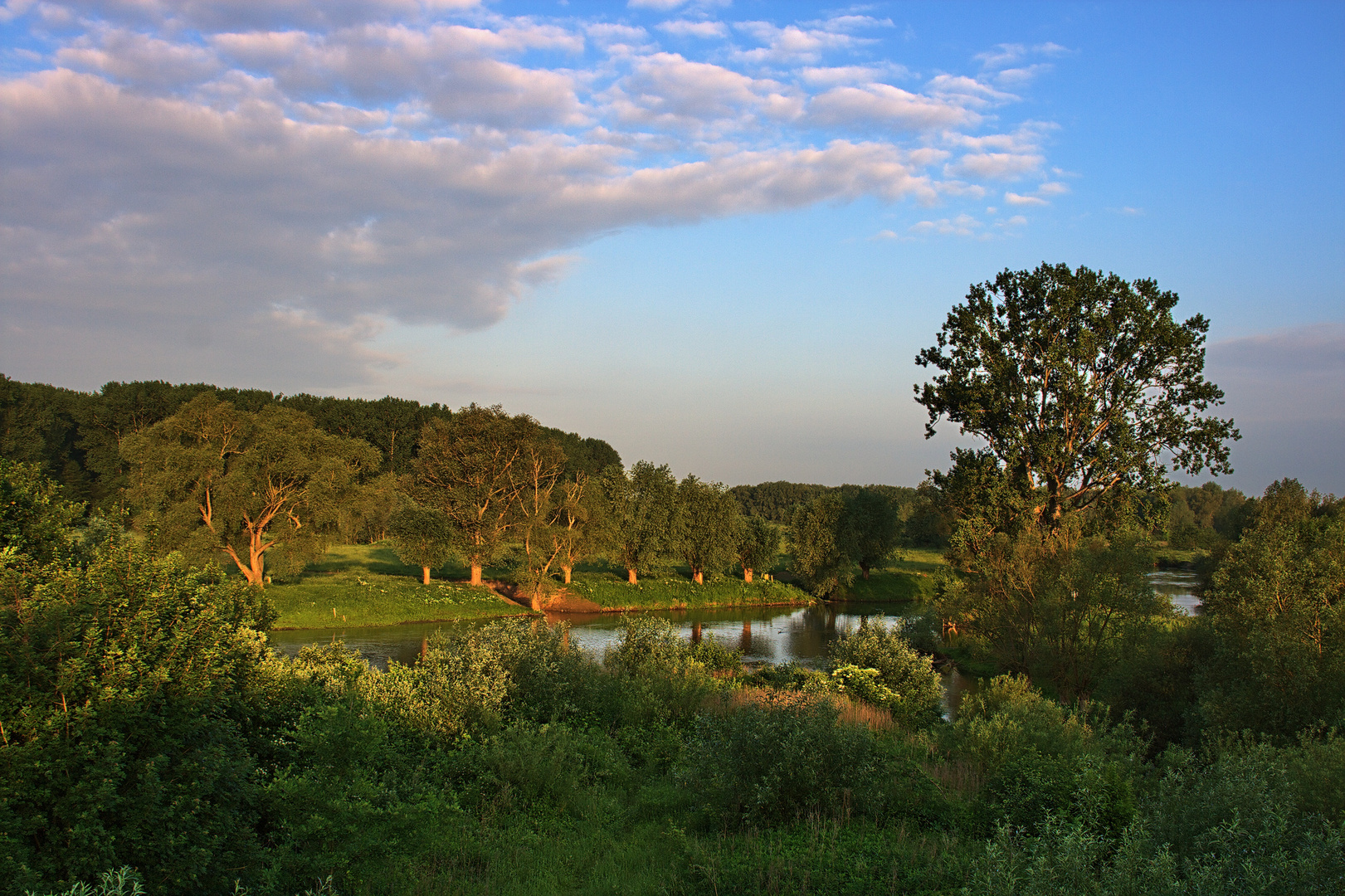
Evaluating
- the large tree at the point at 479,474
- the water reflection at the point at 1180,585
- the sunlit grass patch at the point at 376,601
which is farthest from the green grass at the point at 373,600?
the water reflection at the point at 1180,585

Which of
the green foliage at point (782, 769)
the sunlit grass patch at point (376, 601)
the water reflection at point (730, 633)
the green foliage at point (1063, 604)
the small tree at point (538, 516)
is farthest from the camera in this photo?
the small tree at point (538, 516)

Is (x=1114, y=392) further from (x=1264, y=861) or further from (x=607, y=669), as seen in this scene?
(x=1264, y=861)

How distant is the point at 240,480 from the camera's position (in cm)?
3834

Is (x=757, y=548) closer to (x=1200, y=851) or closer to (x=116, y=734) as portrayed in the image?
(x=1200, y=851)

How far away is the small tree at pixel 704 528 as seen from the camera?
185 feet

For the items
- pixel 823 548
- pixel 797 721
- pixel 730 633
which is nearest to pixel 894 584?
pixel 823 548

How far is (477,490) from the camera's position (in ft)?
163

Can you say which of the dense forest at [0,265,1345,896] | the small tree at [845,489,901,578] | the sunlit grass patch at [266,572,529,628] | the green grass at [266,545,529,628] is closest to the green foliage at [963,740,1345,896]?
the dense forest at [0,265,1345,896]

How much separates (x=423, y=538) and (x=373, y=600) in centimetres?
608

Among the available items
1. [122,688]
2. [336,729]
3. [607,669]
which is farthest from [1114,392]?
[122,688]

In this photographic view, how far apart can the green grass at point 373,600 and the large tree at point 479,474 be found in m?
3.27

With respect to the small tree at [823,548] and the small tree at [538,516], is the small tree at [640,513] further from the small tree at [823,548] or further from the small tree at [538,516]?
the small tree at [823,548]

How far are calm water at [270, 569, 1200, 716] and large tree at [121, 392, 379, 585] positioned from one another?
6567 millimetres

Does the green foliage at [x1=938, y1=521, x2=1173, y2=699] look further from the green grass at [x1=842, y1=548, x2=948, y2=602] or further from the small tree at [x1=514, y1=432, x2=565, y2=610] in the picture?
the green grass at [x1=842, y1=548, x2=948, y2=602]
